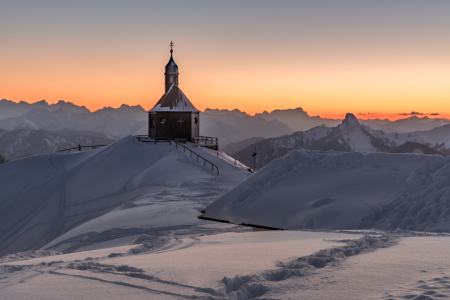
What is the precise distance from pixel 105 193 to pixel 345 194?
20798mm

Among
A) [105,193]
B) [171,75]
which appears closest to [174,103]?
[171,75]

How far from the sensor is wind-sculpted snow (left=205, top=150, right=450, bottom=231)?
1021cm

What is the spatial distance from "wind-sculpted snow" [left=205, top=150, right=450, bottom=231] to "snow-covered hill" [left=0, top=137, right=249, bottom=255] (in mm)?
3900

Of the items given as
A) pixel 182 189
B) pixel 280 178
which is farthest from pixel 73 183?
pixel 280 178

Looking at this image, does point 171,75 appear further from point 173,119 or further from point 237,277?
point 237,277

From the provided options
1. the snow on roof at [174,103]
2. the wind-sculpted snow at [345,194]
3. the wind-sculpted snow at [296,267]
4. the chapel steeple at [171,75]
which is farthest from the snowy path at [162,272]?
the chapel steeple at [171,75]

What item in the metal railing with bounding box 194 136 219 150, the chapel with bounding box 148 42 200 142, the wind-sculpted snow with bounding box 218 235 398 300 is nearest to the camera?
the wind-sculpted snow with bounding box 218 235 398 300

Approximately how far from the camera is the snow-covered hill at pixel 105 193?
16406 mm

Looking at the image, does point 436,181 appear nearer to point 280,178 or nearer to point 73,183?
point 280,178

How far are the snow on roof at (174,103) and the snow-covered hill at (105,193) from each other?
466 cm

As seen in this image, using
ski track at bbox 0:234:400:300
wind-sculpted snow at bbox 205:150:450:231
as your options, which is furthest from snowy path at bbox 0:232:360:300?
wind-sculpted snow at bbox 205:150:450:231

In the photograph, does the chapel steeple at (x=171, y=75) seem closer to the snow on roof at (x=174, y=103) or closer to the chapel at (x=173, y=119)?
the snow on roof at (x=174, y=103)

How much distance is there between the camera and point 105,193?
93.1 feet

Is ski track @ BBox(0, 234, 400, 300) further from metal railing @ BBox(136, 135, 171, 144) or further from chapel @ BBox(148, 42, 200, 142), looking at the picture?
chapel @ BBox(148, 42, 200, 142)
